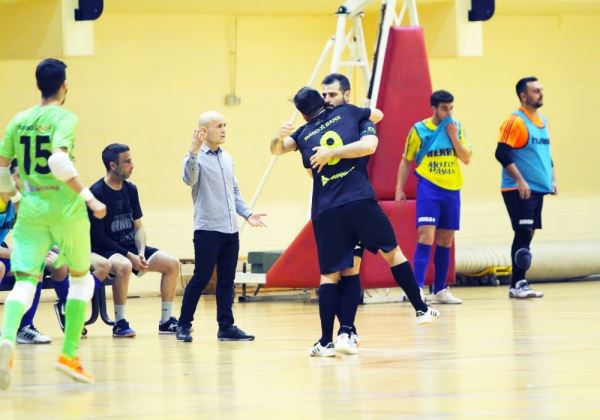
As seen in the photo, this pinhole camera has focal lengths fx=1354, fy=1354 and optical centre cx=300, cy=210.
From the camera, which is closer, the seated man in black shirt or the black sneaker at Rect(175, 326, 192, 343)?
the black sneaker at Rect(175, 326, 192, 343)

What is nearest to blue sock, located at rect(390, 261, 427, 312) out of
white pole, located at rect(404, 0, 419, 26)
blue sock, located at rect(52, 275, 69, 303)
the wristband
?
the wristband

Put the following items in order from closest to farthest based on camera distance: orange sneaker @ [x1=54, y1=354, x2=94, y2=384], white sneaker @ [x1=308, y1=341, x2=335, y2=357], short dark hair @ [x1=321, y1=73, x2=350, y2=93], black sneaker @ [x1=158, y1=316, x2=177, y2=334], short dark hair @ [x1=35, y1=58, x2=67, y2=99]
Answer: orange sneaker @ [x1=54, y1=354, x2=94, y2=384] → short dark hair @ [x1=35, y1=58, x2=67, y2=99] → white sneaker @ [x1=308, y1=341, x2=335, y2=357] → short dark hair @ [x1=321, y1=73, x2=350, y2=93] → black sneaker @ [x1=158, y1=316, x2=177, y2=334]

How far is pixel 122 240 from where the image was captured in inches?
388

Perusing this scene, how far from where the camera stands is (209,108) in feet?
51.2

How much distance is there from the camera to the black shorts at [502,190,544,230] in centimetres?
1252

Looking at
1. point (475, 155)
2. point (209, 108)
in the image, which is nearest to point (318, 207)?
point (209, 108)

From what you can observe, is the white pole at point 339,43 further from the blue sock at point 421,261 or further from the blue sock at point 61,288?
the blue sock at point 61,288

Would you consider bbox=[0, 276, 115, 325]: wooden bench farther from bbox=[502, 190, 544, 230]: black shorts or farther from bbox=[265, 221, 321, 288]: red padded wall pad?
bbox=[502, 190, 544, 230]: black shorts

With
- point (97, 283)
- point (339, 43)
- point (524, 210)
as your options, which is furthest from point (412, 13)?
point (97, 283)

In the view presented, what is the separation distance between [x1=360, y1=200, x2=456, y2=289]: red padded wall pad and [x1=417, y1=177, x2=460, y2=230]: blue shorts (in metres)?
0.57

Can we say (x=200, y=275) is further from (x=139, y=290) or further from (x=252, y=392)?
(x=139, y=290)

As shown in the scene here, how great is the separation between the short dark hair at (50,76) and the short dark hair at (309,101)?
157cm

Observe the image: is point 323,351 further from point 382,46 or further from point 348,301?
point 382,46

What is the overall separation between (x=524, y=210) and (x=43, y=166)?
6.63 m
